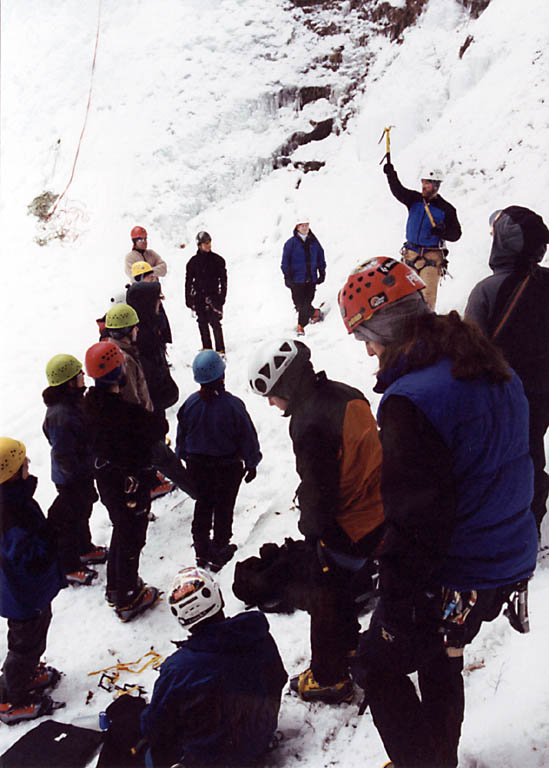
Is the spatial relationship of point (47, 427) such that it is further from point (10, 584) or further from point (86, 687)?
point (86, 687)

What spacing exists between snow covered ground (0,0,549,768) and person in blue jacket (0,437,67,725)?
8.8 inches

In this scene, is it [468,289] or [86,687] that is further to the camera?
[468,289]

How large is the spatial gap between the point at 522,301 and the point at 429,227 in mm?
3522

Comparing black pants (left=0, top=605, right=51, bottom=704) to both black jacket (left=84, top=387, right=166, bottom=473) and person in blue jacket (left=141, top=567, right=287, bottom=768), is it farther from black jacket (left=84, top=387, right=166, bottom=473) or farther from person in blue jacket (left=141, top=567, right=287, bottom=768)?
person in blue jacket (left=141, top=567, right=287, bottom=768)

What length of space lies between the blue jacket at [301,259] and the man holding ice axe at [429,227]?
242cm

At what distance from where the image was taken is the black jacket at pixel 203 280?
8.32m

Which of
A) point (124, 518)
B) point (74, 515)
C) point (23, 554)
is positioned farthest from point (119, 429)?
point (74, 515)

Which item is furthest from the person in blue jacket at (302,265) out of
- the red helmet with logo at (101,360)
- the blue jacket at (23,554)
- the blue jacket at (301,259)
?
the blue jacket at (23,554)

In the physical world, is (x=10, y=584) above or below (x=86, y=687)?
above

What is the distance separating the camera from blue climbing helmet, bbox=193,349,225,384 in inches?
172

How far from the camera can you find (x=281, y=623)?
3.92 meters

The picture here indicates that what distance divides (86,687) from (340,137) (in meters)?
14.8

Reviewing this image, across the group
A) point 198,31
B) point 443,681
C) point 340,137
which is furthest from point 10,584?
point 198,31

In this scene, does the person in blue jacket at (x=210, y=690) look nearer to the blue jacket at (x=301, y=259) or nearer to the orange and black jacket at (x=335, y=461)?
the orange and black jacket at (x=335, y=461)
